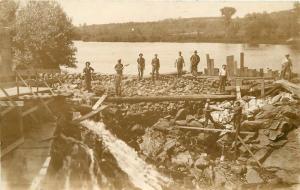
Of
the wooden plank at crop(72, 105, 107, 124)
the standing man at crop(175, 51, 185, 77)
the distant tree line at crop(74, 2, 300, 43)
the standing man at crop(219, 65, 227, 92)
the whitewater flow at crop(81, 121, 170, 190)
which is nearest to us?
the whitewater flow at crop(81, 121, 170, 190)

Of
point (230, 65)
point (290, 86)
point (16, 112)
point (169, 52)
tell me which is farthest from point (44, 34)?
point (290, 86)

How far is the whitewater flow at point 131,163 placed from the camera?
26.0ft

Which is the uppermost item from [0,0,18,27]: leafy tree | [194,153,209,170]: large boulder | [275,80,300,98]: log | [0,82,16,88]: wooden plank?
[0,0,18,27]: leafy tree

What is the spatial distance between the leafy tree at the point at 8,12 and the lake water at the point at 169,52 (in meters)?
2.69

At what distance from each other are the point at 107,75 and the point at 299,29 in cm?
640

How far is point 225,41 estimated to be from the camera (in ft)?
34.3

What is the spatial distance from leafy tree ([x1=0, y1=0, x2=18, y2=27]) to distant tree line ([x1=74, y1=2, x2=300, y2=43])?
14.0 ft

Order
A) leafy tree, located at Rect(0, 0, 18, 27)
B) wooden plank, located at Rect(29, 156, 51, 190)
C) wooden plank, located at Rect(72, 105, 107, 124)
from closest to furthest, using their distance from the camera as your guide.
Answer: wooden plank, located at Rect(29, 156, 51, 190) → wooden plank, located at Rect(72, 105, 107, 124) → leafy tree, located at Rect(0, 0, 18, 27)

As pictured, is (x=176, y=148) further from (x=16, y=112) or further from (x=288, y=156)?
(x=16, y=112)

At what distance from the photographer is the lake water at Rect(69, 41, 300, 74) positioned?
11.4m

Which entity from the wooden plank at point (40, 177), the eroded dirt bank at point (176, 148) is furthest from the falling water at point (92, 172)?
the wooden plank at point (40, 177)

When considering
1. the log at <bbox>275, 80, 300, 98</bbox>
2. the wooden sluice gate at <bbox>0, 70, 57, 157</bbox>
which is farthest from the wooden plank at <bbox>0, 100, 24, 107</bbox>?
the log at <bbox>275, 80, 300, 98</bbox>

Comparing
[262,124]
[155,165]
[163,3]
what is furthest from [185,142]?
[163,3]

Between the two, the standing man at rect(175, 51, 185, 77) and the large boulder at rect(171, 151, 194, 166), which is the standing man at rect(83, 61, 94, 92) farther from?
the large boulder at rect(171, 151, 194, 166)
